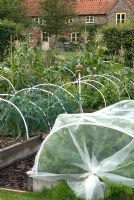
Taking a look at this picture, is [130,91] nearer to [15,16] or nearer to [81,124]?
[81,124]

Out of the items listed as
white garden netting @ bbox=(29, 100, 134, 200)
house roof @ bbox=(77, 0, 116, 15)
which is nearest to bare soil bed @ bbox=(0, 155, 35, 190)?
white garden netting @ bbox=(29, 100, 134, 200)

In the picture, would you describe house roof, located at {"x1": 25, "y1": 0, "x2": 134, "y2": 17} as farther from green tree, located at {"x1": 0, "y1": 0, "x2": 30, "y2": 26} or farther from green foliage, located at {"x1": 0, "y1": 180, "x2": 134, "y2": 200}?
green foliage, located at {"x1": 0, "y1": 180, "x2": 134, "y2": 200}

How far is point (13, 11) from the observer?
39969 millimetres

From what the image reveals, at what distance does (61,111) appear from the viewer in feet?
26.0

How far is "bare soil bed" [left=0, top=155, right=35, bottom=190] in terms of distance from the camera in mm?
6055

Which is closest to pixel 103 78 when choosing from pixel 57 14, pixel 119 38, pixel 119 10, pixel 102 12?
pixel 119 38

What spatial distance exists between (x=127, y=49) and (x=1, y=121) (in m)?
12.4

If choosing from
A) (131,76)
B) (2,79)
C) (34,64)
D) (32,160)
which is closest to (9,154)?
(32,160)

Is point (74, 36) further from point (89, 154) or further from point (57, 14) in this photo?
point (89, 154)

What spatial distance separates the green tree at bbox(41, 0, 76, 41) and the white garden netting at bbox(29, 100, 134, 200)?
131 ft

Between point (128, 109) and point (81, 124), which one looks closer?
point (81, 124)

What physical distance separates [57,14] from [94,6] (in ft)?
37.8

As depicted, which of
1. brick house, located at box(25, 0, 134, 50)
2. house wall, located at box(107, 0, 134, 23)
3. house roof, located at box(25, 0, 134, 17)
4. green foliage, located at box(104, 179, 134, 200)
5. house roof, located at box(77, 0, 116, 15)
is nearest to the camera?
green foliage, located at box(104, 179, 134, 200)

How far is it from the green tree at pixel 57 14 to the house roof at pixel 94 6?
8337 millimetres
